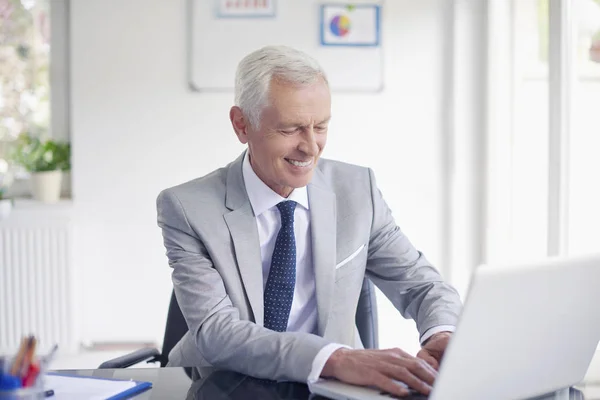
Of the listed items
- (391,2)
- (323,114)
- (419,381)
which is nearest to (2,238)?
(391,2)

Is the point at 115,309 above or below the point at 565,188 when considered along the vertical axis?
below

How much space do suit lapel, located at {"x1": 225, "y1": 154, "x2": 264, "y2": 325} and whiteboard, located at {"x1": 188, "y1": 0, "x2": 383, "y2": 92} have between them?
2.10m

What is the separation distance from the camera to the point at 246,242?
1.79 m

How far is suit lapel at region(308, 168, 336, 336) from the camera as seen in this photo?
1842mm

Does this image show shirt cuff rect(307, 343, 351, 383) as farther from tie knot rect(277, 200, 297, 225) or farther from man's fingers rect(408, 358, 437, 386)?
tie knot rect(277, 200, 297, 225)

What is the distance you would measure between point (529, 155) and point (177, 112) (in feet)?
5.67

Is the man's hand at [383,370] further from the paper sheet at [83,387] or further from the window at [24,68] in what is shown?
the window at [24,68]

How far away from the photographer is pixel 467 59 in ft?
12.9

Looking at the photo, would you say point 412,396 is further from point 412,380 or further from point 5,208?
point 5,208

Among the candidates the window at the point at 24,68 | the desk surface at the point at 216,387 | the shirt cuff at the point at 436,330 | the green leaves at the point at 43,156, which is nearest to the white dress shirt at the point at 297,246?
the shirt cuff at the point at 436,330

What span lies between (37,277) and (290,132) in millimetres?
2451

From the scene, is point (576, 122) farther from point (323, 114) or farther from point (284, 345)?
point (284, 345)

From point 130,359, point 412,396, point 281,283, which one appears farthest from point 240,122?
point 412,396

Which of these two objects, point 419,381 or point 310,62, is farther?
point 310,62
